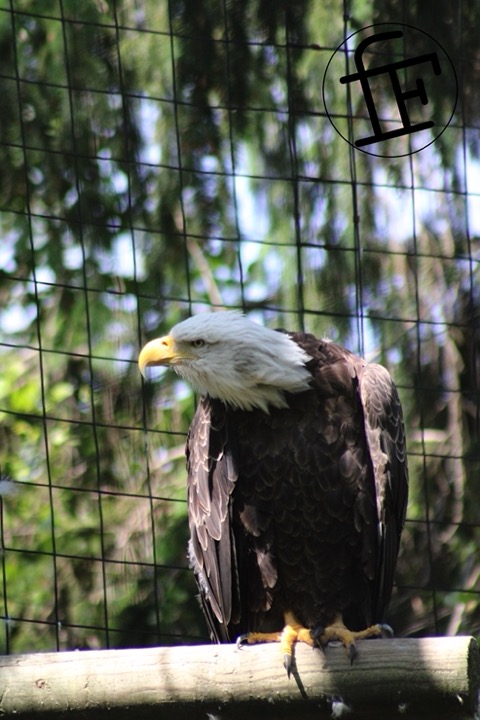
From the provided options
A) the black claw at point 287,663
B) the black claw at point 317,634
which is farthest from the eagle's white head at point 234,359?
the black claw at point 287,663

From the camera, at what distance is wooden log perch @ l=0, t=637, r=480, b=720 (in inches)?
124

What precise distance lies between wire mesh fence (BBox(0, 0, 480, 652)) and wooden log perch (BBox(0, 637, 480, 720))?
2.39 meters

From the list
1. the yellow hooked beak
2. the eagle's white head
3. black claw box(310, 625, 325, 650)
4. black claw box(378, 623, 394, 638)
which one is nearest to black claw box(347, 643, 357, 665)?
black claw box(310, 625, 325, 650)

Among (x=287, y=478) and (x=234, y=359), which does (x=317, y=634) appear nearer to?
(x=287, y=478)

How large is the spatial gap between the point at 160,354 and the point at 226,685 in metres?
1.24

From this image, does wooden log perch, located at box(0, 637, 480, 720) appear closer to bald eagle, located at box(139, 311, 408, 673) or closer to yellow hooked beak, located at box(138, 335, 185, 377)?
bald eagle, located at box(139, 311, 408, 673)

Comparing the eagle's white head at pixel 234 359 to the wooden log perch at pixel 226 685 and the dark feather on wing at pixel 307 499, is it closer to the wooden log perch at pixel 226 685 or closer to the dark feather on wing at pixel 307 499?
the dark feather on wing at pixel 307 499

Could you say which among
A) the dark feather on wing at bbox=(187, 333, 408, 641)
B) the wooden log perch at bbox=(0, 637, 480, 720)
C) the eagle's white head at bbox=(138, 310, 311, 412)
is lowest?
the wooden log perch at bbox=(0, 637, 480, 720)

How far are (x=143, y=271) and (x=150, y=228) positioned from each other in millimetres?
224

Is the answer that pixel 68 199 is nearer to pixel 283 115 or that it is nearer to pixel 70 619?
pixel 283 115

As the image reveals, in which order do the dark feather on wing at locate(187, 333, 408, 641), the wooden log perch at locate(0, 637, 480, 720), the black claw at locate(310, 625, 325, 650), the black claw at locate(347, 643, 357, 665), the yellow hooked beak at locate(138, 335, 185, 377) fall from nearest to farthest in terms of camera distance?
the wooden log perch at locate(0, 637, 480, 720) < the black claw at locate(347, 643, 357, 665) < the black claw at locate(310, 625, 325, 650) < the dark feather on wing at locate(187, 333, 408, 641) < the yellow hooked beak at locate(138, 335, 185, 377)

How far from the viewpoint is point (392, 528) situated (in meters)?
3.99

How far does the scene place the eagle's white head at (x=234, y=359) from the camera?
3986 millimetres

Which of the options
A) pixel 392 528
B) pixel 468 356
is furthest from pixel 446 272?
pixel 392 528
